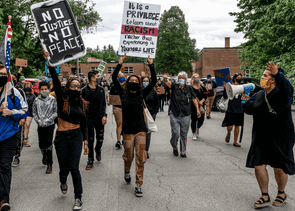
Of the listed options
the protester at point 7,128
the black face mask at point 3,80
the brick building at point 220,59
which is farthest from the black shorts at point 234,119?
the brick building at point 220,59

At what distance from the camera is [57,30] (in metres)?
4.27

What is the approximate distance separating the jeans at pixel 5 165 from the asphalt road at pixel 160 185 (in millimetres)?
315

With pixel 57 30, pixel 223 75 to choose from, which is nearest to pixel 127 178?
pixel 57 30

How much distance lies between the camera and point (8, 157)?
12.4 ft

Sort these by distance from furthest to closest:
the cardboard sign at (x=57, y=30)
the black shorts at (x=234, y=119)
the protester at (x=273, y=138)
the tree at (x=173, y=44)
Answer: the tree at (x=173, y=44) → the black shorts at (x=234, y=119) → the cardboard sign at (x=57, y=30) → the protester at (x=273, y=138)

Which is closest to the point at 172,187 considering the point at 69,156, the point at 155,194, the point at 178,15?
the point at 155,194

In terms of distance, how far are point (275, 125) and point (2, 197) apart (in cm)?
386

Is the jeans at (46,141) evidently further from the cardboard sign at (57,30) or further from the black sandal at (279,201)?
the black sandal at (279,201)

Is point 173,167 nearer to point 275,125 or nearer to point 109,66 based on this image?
point 275,125

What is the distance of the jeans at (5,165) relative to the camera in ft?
12.0

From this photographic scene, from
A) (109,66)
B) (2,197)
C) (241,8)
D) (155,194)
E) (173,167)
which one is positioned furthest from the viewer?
(109,66)

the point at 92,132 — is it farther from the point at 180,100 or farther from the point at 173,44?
the point at 173,44

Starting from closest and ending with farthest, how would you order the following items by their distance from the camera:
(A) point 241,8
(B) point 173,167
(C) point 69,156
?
1. (C) point 69,156
2. (B) point 173,167
3. (A) point 241,8

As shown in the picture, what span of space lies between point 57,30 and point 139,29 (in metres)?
2.07
